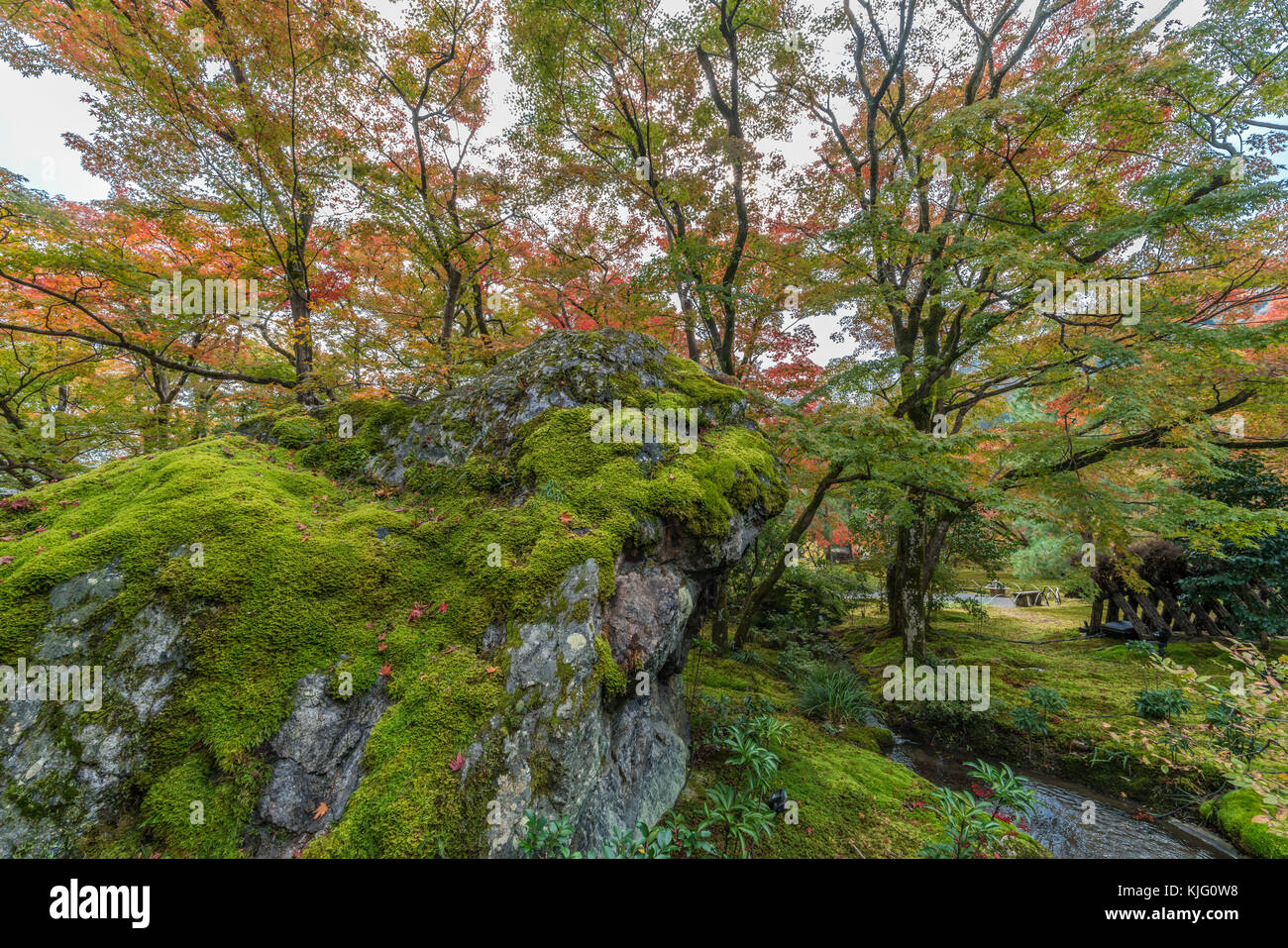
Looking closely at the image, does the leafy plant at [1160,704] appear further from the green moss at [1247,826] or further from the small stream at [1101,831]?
the small stream at [1101,831]

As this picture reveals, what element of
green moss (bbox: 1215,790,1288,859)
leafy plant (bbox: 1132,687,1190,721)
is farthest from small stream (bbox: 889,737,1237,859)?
leafy plant (bbox: 1132,687,1190,721)

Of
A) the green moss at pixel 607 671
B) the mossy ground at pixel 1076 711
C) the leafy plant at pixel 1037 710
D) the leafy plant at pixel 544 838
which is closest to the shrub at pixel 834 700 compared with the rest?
the mossy ground at pixel 1076 711

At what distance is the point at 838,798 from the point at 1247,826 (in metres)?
4.81

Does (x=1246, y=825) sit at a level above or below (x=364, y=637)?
below

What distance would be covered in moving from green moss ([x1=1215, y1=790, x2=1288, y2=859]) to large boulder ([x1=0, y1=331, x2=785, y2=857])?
6.40 m

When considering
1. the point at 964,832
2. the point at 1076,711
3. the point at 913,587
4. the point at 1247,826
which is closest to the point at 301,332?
the point at 964,832

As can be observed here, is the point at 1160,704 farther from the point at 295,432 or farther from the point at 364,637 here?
the point at 295,432

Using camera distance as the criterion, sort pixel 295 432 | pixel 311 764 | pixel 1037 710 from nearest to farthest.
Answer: pixel 311 764, pixel 295 432, pixel 1037 710

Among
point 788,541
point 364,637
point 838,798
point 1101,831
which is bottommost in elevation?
point 1101,831

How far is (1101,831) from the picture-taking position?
5.12 m

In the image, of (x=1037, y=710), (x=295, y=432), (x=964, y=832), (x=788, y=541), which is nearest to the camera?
(x=964, y=832)

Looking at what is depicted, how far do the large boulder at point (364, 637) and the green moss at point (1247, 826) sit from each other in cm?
640

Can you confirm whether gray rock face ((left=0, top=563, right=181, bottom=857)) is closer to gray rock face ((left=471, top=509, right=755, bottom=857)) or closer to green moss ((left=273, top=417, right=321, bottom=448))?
gray rock face ((left=471, top=509, right=755, bottom=857))
